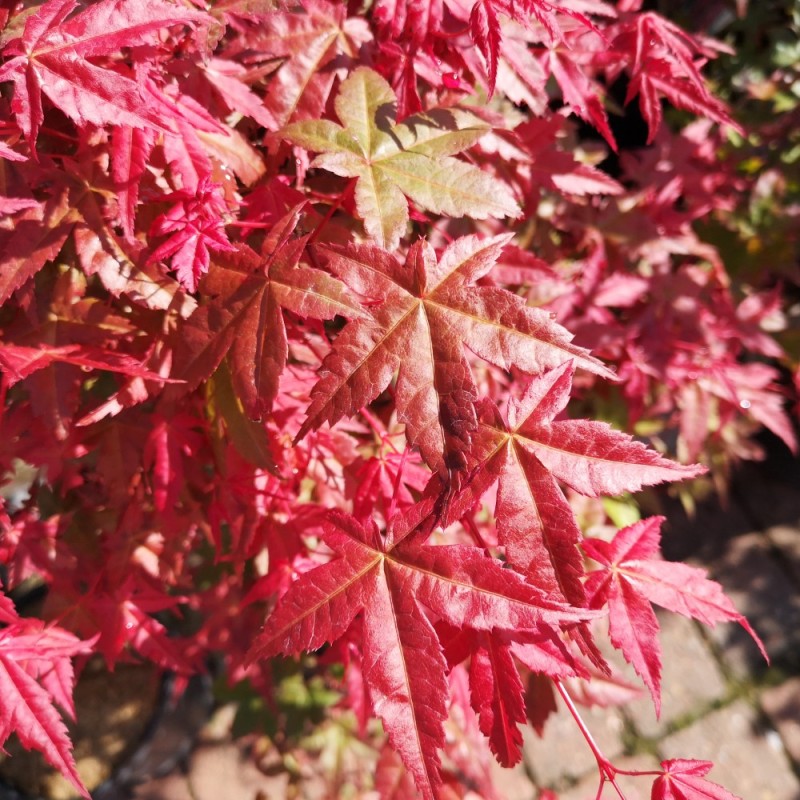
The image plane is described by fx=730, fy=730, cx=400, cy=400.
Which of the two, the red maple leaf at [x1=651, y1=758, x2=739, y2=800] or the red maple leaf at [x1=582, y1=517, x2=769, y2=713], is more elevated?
the red maple leaf at [x1=582, y1=517, x2=769, y2=713]

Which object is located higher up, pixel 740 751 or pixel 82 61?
pixel 82 61

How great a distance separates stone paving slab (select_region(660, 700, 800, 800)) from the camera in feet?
6.28

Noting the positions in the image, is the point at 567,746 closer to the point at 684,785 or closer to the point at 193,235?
the point at 684,785

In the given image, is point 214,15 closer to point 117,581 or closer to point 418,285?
point 418,285

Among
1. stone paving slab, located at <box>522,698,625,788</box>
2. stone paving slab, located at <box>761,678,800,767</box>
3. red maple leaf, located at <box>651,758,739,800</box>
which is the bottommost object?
stone paving slab, located at <box>522,698,625,788</box>

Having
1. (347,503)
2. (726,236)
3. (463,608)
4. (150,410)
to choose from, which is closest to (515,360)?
(463,608)

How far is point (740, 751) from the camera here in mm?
1980

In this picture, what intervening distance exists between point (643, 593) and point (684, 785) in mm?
198

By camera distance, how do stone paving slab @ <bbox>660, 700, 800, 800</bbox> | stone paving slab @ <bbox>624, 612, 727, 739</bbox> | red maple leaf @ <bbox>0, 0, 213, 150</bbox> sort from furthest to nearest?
stone paving slab @ <bbox>624, 612, 727, 739</bbox>, stone paving slab @ <bbox>660, 700, 800, 800</bbox>, red maple leaf @ <bbox>0, 0, 213, 150</bbox>

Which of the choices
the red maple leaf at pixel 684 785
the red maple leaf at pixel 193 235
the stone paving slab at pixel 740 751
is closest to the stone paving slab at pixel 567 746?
the stone paving slab at pixel 740 751

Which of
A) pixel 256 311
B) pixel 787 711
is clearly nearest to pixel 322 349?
pixel 256 311

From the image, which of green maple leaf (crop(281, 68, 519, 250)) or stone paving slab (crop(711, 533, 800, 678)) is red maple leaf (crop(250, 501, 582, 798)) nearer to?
green maple leaf (crop(281, 68, 519, 250))

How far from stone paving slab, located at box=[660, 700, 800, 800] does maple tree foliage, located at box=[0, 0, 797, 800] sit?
111 cm

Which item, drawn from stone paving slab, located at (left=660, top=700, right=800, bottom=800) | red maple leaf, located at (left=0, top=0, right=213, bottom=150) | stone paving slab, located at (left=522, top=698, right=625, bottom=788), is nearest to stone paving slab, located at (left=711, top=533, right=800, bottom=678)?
stone paving slab, located at (left=660, top=700, right=800, bottom=800)
